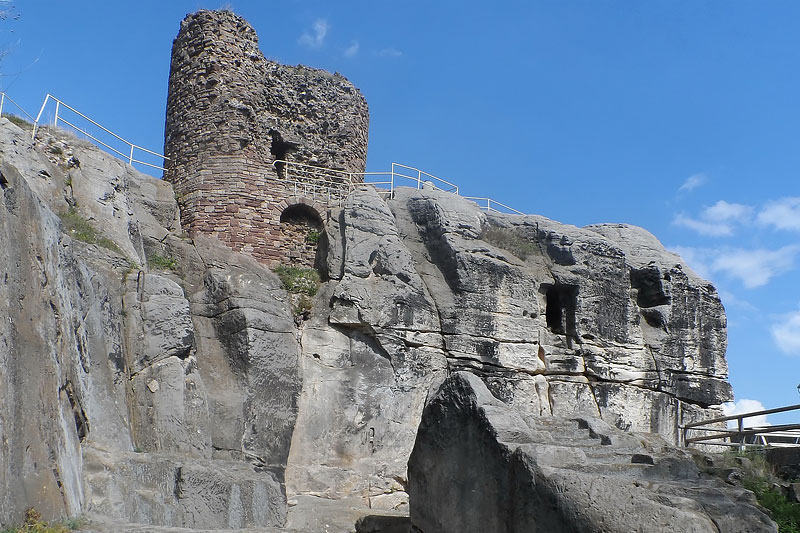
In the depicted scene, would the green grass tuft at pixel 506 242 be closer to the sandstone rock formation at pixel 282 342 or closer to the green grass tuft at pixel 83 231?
the sandstone rock formation at pixel 282 342

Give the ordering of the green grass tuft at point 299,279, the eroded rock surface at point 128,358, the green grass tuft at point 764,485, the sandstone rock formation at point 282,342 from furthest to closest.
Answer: the green grass tuft at point 299,279 < the green grass tuft at point 764,485 < the sandstone rock formation at point 282,342 < the eroded rock surface at point 128,358

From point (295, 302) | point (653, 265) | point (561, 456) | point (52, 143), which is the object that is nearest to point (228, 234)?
point (295, 302)

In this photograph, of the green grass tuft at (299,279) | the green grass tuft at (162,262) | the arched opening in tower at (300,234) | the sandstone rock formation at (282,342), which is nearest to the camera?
the sandstone rock formation at (282,342)

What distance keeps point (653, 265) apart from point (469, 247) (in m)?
4.27

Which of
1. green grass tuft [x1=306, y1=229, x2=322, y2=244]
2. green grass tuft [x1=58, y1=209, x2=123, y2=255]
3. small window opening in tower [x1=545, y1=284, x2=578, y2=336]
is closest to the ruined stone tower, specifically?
green grass tuft [x1=306, y1=229, x2=322, y2=244]

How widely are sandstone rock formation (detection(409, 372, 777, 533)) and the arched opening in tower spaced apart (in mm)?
8013

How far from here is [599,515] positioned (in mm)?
6797

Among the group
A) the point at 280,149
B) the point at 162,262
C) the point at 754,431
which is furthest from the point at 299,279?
the point at 754,431

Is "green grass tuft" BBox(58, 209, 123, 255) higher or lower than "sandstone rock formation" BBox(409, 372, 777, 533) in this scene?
higher

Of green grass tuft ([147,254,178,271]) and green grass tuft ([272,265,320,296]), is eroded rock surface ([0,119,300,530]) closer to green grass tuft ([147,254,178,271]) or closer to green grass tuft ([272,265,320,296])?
green grass tuft ([147,254,178,271])

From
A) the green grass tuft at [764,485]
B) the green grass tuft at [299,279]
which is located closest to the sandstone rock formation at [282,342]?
the green grass tuft at [299,279]

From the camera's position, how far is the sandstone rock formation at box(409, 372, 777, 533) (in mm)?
6855

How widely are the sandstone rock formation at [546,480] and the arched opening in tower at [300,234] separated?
315 inches

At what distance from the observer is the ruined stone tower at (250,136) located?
55.0ft
